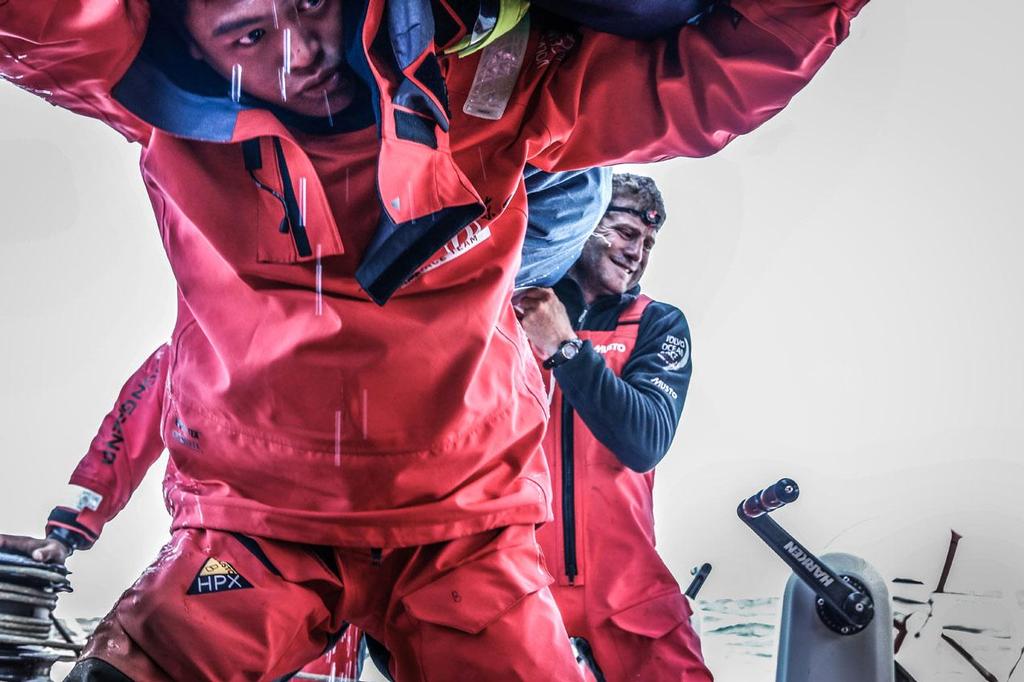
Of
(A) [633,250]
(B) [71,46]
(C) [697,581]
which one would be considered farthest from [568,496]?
(B) [71,46]

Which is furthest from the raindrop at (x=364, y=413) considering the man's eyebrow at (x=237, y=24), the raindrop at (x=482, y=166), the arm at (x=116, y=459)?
the arm at (x=116, y=459)

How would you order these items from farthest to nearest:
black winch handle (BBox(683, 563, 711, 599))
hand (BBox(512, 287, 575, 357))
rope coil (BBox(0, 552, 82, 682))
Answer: black winch handle (BBox(683, 563, 711, 599))
hand (BBox(512, 287, 575, 357))
rope coil (BBox(0, 552, 82, 682))

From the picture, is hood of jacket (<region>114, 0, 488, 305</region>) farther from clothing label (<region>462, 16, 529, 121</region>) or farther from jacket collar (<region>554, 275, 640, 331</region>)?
jacket collar (<region>554, 275, 640, 331</region>)

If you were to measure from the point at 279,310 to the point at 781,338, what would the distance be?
3276 mm

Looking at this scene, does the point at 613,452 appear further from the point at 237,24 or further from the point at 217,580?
the point at 237,24

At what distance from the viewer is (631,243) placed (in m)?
1.88

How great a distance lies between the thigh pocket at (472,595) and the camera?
95cm

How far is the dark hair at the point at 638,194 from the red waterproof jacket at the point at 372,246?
0.89 meters

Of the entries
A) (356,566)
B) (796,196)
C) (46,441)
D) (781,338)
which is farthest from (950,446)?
(356,566)

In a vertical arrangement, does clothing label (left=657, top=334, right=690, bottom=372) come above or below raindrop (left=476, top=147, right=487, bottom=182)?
below

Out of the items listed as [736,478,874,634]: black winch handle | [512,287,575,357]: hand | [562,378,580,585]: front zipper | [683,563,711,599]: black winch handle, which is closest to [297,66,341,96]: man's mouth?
[512,287,575,357]: hand

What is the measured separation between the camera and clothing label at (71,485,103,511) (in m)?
1.64

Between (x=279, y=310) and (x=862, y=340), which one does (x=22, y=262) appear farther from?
(x=862, y=340)

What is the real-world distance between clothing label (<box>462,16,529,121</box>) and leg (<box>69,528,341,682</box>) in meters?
0.45
